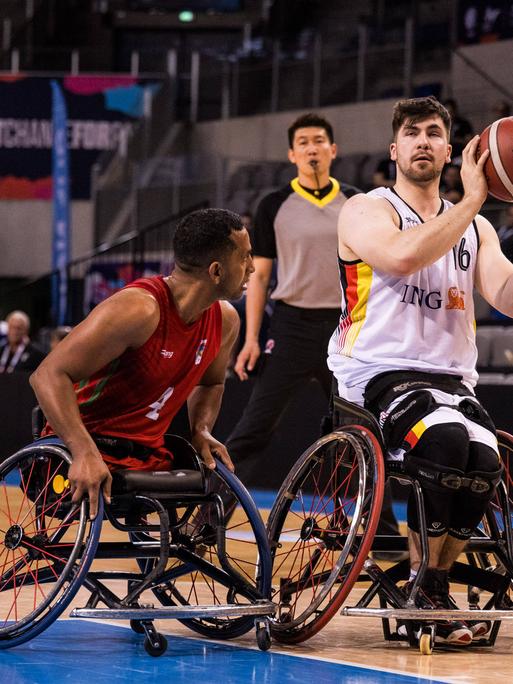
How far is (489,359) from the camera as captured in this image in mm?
8781

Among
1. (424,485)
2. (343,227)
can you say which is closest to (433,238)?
(343,227)

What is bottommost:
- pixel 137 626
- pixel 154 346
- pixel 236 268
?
pixel 137 626

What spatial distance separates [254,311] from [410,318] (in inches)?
79.4

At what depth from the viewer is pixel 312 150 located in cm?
573

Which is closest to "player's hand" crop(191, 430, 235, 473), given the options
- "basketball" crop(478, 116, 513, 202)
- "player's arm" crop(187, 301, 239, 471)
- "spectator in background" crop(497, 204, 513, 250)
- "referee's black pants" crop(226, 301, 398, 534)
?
"player's arm" crop(187, 301, 239, 471)

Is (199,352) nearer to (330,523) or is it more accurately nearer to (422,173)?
(330,523)

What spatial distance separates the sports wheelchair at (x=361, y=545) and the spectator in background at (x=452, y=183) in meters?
6.54

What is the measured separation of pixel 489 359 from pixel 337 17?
10067 millimetres

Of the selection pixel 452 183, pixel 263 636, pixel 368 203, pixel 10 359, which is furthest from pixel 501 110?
pixel 263 636

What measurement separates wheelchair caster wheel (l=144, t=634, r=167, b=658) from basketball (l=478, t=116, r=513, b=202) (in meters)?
1.50

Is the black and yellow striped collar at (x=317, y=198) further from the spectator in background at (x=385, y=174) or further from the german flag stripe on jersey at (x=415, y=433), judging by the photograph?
the spectator in background at (x=385, y=174)

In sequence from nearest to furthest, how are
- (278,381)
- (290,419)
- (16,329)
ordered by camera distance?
(278,381)
(290,419)
(16,329)

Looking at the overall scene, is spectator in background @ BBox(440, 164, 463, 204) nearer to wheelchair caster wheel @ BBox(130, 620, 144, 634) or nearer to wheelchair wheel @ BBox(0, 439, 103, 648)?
wheelchair caster wheel @ BBox(130, 620, 144, 634)

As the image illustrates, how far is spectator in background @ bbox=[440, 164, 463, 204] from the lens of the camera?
10.3 meters
